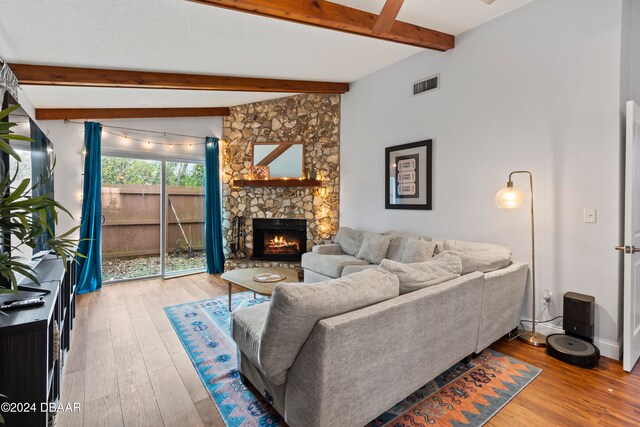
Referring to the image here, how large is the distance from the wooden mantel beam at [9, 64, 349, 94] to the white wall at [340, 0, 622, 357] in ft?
6.01

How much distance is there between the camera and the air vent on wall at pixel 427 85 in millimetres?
3807

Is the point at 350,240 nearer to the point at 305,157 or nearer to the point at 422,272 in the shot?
the point at 305,157

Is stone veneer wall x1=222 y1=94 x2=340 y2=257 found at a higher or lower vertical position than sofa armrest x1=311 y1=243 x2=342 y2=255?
higher

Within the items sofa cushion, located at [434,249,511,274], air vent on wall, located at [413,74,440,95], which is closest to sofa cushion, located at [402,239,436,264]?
sofa cushion, located at [434,249,511,274]

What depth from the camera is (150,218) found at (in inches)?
200

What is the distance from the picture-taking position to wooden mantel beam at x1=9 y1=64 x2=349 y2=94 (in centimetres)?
301

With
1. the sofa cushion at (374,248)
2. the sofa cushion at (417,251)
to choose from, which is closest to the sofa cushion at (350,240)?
the sofa cushion at (374,248)

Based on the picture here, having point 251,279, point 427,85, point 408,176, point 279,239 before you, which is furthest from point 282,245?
point 427,85

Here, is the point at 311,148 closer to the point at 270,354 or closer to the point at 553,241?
the point at 553,241

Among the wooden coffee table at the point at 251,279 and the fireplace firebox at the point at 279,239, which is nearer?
the wooden coffee table at the point at 251,279

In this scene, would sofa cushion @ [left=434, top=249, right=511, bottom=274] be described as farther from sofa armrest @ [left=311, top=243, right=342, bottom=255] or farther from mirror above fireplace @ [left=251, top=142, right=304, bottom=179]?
mirror above fireplace @ [left=251, top=142, right=304, bottom=179]

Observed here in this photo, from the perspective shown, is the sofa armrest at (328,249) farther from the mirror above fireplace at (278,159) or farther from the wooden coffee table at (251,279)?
the mirror above fireplace at (278,159)

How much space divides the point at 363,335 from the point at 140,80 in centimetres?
362

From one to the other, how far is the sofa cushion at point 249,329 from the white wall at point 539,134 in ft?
8.58
